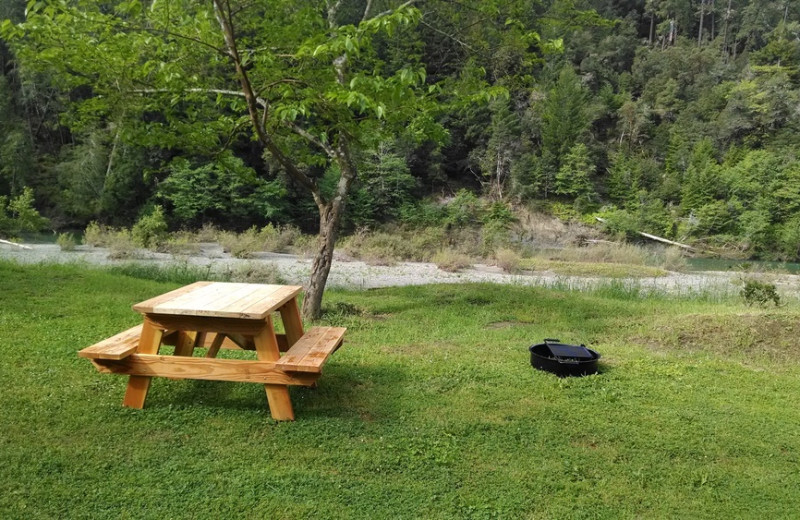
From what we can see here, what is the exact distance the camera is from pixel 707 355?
4.62 meters

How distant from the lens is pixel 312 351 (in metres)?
2.93

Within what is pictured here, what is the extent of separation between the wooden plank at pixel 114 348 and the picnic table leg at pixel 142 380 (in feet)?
0.20

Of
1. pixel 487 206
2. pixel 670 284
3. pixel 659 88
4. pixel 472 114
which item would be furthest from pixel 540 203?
pixel 670 284

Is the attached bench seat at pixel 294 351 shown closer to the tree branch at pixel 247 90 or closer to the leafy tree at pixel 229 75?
the leafy tree at pixel 229 75

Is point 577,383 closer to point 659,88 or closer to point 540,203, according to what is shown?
point 540,203

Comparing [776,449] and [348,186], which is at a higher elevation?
[348,186]

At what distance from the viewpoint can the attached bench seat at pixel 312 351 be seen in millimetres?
2635

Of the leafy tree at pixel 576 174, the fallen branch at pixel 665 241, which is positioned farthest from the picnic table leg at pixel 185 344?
the leafy tree at pixel 576 174

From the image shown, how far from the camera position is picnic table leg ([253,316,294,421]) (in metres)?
2.80

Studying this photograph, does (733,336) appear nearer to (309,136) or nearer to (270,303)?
(270,303)

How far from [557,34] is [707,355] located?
18.9 feet

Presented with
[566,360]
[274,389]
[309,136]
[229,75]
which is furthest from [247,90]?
[566,360]

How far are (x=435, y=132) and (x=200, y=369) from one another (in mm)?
3461

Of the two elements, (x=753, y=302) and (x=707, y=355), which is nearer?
(x=707, y=355)
